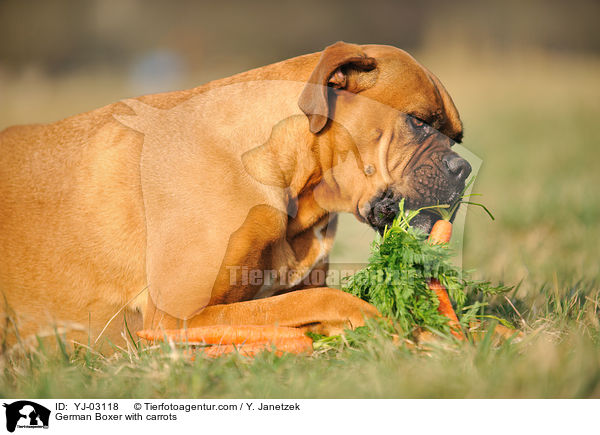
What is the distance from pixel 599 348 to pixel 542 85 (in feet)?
32.6

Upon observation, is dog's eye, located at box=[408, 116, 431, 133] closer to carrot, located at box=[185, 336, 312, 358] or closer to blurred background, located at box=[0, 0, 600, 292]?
blurred background, located at box=[0, 0, 600, 292]

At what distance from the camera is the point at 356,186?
313 centimetres

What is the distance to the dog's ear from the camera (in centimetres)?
290

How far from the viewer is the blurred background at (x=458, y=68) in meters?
5.34

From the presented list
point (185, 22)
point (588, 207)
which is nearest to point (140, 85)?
point (185, 22)

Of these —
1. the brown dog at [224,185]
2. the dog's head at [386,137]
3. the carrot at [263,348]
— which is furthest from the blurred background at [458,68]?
the carrot at [263,348]

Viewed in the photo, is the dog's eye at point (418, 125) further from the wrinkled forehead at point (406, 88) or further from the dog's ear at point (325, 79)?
the dog's ear at point (325, 79)

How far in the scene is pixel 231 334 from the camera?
9.06 ft

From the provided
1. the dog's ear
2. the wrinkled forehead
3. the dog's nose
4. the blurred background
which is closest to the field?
the blurred background

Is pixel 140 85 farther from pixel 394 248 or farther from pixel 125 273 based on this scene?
pixel 394 248

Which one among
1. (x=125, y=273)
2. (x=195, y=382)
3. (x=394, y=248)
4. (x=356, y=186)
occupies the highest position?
(x=356, y=186)

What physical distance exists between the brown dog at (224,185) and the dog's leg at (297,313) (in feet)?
0.07
